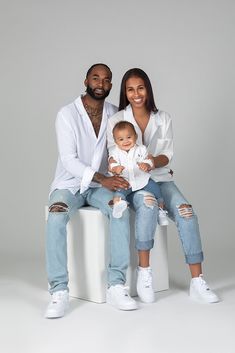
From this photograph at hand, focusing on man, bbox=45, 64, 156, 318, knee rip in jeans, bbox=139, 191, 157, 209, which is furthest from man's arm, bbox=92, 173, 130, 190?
knee rip in jeans, bbox=139, 191, 157, 209

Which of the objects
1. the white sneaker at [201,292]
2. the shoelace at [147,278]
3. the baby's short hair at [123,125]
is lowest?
the white sneaker at [201,292]

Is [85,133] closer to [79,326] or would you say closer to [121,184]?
[121,184]

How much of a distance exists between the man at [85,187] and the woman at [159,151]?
0.44 ft

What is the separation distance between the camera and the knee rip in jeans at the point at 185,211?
14.3 ft

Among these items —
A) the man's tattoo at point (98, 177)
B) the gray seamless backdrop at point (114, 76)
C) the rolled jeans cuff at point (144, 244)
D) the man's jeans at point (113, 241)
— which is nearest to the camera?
the man's jeans at point (113, 241)

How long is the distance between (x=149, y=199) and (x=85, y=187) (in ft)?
1.23

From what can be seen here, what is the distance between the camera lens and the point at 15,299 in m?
4.42

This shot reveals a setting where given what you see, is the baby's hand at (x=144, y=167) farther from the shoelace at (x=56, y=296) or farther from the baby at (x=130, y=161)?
the shoelace at (x=56, y=296)

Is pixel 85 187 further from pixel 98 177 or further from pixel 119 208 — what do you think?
pixel 119 208

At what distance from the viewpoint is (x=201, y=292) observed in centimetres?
425

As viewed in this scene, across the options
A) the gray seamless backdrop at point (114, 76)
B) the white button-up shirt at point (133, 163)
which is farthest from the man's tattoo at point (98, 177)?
the gray seamless backdrop at point (114, 76)

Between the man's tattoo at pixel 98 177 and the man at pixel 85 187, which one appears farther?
the man's tattoo at pixel 98 177

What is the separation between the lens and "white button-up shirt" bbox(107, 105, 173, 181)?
4582mm

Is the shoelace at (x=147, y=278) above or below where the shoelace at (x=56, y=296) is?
above
